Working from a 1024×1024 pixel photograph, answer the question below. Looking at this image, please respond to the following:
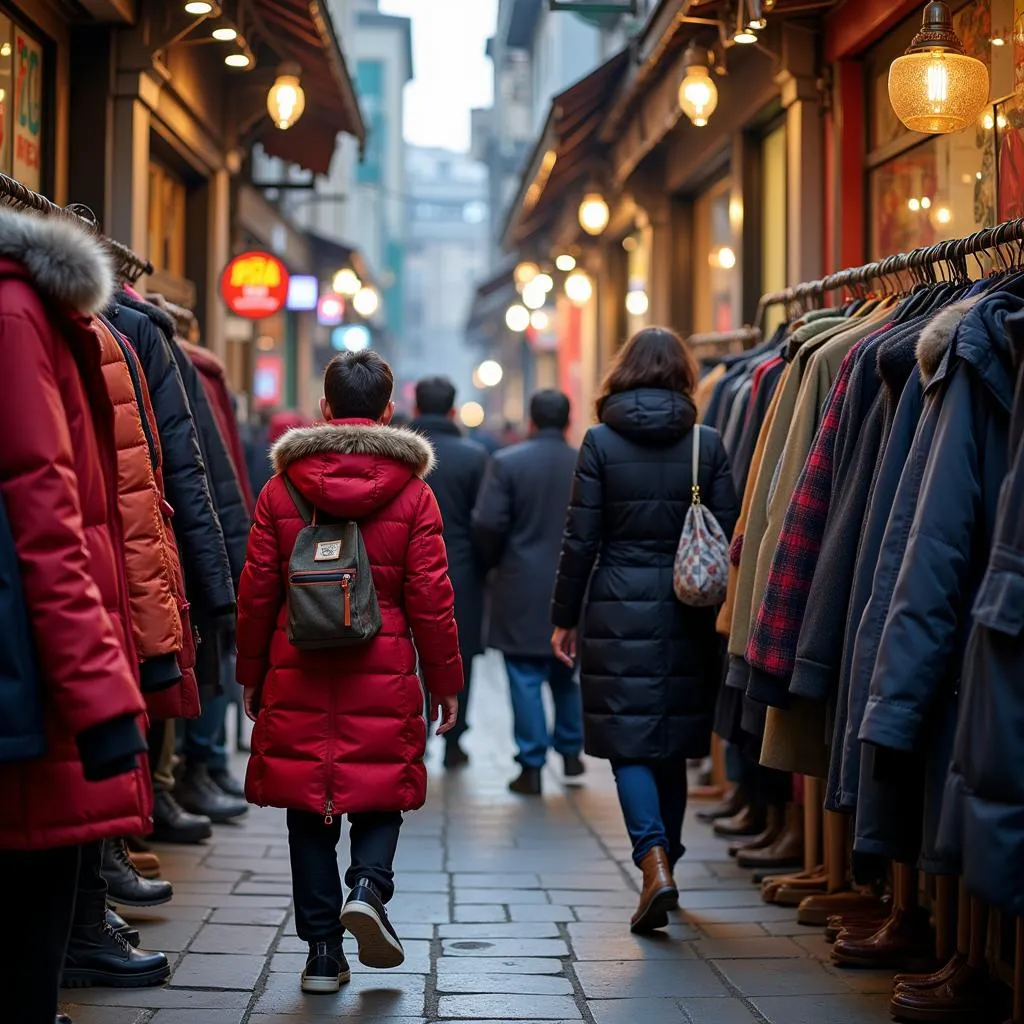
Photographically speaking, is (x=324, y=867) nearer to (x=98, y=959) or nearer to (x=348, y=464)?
(x=98, y=959)

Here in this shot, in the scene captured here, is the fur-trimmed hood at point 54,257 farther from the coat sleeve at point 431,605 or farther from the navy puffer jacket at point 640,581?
the navy puffer jacket at point 640,581

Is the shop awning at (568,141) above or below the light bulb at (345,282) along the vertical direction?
above

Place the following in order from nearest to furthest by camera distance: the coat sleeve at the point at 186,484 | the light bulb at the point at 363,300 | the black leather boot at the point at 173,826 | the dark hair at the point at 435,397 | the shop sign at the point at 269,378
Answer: the coat sleeve at the point at 186,484 < the black leather boot at the point at 173,826 < the dark hair at the point at 435,397 < the shop sign at the point at 269,378 < the light bulb at the point at 363,300

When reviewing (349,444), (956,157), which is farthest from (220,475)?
(956,157)

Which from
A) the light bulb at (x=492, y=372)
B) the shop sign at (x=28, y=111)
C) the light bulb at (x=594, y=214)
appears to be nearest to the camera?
the shop sign at (x=28, y=111)

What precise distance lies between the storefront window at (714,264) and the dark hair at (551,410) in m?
2.32

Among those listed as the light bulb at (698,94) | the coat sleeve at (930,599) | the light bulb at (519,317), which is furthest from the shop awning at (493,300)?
the coat sleeve at (930,599)

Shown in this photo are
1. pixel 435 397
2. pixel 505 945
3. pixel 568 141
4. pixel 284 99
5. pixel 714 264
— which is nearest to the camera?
pixel 505 945

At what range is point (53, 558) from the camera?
3.44 meters

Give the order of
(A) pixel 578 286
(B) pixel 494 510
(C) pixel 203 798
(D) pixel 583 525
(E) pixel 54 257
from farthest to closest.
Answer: (A) pixel 578 286 → (B) pixel 494 510 → (C) pixel 203 798 → (D) pixel 583 525 → (E) pixel 54 257

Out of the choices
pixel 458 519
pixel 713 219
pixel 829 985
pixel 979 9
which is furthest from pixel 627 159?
pixel 829 985

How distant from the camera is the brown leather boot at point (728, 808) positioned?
8659 millimetres

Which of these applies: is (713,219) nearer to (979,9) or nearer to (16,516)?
(979,9)

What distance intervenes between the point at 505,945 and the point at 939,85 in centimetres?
343
